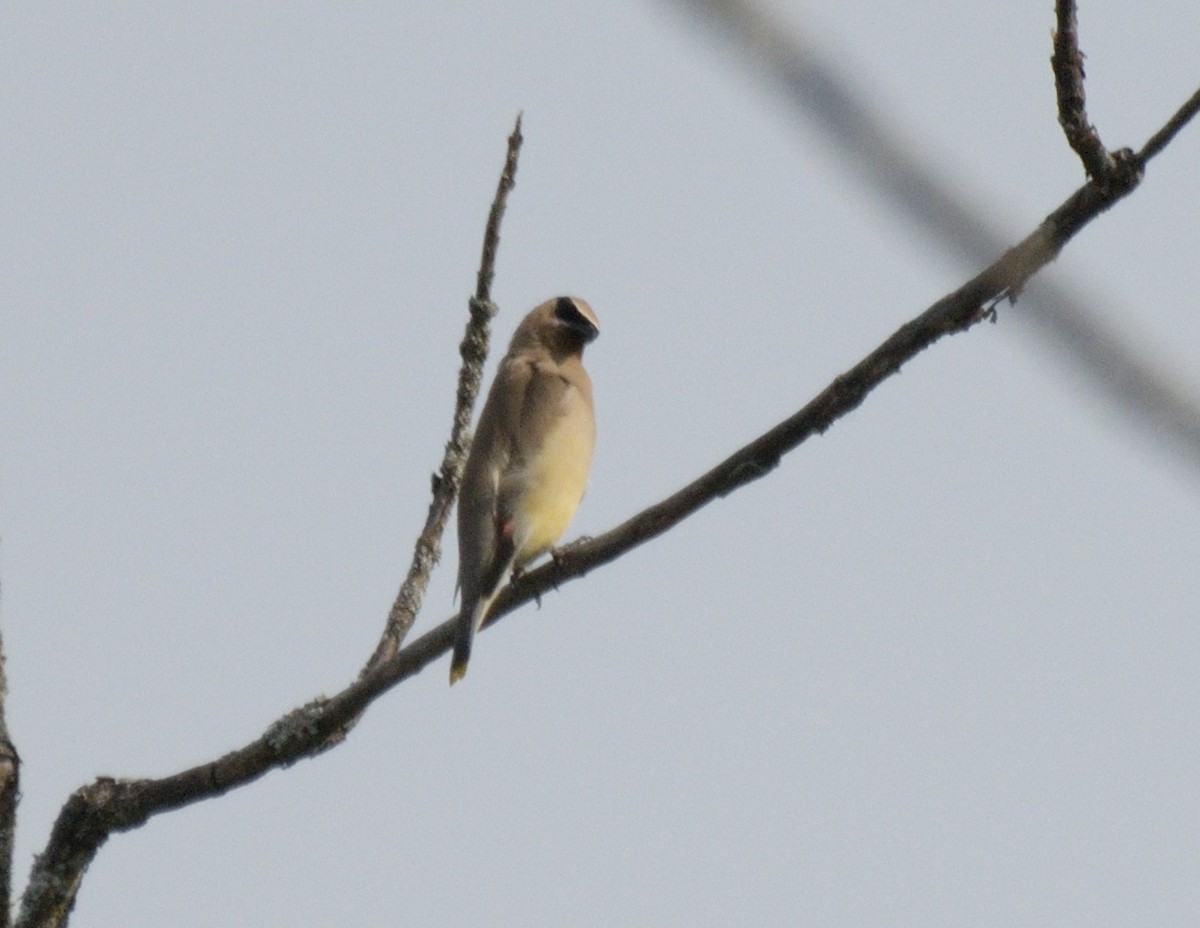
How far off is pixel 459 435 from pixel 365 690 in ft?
3.73

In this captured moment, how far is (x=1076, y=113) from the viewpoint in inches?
103

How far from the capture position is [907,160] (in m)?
0.76

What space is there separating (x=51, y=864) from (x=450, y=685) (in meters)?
1.32

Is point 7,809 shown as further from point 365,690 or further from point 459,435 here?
point 459,435

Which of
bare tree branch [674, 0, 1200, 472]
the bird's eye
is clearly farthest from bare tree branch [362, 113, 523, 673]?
bare tree branch [674, 0, 1200, 472]

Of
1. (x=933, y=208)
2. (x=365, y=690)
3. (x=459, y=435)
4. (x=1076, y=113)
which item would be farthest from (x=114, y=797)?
(x=933, y=208)

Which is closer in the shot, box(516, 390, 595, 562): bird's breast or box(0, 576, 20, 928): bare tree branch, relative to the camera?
box(0, 576, 20, 928): bare tree branch

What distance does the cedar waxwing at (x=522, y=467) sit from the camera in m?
5.42

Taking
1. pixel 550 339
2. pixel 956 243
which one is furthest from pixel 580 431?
pixel 956 243

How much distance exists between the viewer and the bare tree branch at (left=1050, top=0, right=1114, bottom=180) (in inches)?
101

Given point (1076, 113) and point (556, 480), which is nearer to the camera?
point (1076, 113)

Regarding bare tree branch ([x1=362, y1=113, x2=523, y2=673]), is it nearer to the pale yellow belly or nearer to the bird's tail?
the bird's tail

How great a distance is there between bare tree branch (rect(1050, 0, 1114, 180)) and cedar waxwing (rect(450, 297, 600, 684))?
2.51 metres

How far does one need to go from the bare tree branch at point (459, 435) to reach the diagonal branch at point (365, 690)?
0.24 m
